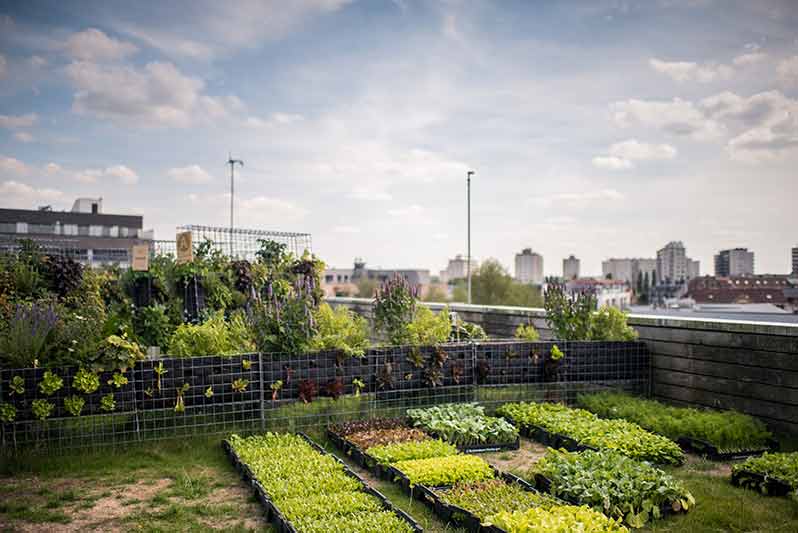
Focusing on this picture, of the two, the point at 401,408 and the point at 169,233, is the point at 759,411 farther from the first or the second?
the point at 169,233

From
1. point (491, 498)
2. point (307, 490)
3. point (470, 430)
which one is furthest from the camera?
point (470, 430)

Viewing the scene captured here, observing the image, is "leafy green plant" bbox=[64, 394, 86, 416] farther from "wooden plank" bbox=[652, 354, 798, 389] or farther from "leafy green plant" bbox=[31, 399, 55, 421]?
"wooden plank" bbox=[652, 354, 798, 389]

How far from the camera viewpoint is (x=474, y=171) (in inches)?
653

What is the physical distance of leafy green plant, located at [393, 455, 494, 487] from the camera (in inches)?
183

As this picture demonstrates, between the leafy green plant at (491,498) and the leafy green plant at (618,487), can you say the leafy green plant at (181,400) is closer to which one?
the leafy green plant at (491,498)

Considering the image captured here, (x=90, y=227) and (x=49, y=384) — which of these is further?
(x=90, y=227)

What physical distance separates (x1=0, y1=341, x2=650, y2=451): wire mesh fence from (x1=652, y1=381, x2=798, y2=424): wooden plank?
303 mm

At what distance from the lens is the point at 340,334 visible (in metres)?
6.85

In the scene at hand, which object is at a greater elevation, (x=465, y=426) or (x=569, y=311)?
(x=569, y=311)

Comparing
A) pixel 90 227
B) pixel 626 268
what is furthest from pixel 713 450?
pixel 90 227

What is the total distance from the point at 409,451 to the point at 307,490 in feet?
3.60

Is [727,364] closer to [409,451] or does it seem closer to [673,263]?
[409,451]

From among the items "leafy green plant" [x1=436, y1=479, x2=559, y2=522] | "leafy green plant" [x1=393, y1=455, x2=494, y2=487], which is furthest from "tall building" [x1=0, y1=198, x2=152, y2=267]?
"leafy green plant" [x1=436, y1=479, x2=559, y2=522]

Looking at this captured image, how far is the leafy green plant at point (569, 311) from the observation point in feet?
26.5
